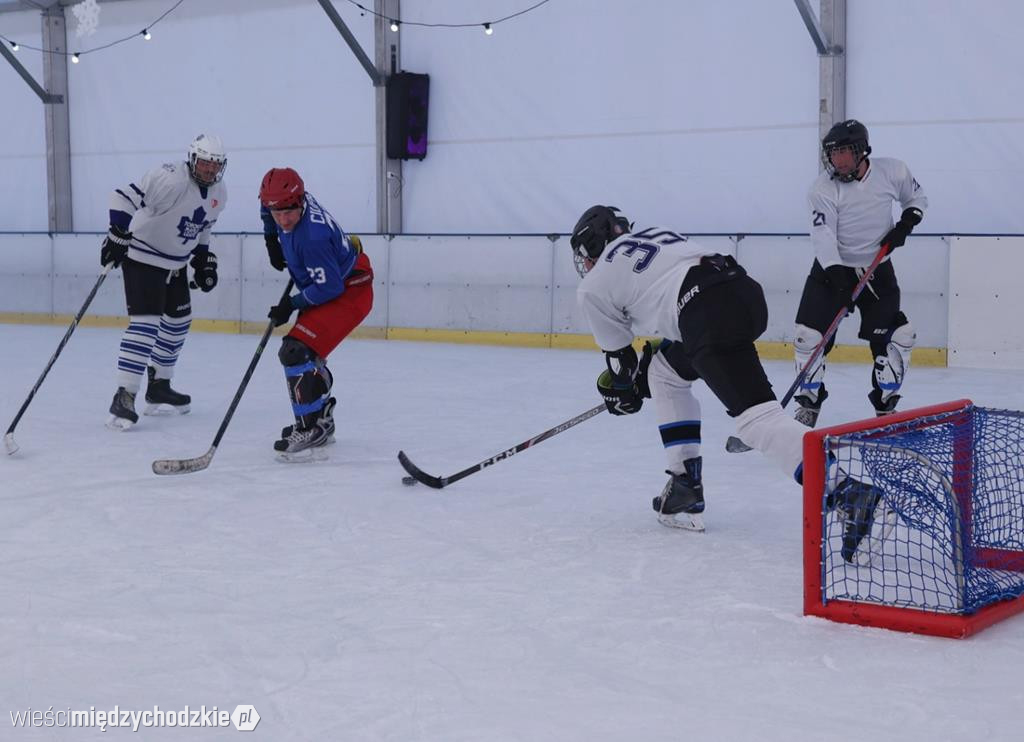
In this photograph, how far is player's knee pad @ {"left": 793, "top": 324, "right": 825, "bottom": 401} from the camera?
480cm

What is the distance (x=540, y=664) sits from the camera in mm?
2201

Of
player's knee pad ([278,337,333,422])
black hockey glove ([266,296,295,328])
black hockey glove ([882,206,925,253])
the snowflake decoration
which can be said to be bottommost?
player's knee pad ([278,337,333,422])

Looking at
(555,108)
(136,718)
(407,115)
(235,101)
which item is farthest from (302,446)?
(235,101)

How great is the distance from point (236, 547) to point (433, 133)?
782 centimetres

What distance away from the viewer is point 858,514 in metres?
2.63

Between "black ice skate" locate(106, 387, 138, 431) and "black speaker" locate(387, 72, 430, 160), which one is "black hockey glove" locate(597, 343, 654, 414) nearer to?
"black ice skate" locate(106, 387, 138, 431)

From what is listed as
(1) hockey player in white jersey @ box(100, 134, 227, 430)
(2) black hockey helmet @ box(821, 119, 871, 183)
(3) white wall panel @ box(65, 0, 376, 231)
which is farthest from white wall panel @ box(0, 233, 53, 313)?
(2) black hockey helmet @ box(821, 119, 871, 183)

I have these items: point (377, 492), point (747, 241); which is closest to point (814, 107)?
point (747, 241)

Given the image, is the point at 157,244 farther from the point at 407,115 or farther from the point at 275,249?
the point at 407,115

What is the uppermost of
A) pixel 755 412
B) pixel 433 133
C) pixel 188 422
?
pixel 433 133

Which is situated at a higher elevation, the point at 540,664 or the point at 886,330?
the point at 886,330

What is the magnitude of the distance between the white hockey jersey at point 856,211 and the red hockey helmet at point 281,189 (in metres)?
1.97

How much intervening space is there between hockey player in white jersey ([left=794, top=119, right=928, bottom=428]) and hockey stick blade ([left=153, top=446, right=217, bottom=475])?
87.4 inches

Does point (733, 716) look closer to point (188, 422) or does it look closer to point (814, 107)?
point (188, 422)
